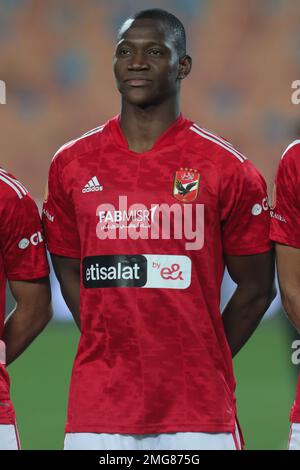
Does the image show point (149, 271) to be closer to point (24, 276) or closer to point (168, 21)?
point (24, 276)

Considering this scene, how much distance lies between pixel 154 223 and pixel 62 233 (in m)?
0.37

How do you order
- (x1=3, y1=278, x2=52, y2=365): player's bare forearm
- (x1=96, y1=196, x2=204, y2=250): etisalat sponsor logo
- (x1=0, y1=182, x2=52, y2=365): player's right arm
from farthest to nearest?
(x1=3, y1=278, x2=52, y2=365): player's bare forearm < (x1=0, y1=182, x2=52, y2=365): player's right arm < (x1=96, y1=196, x2=204, y2=250): etisalat sponsor logo

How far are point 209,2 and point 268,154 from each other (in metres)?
1.64

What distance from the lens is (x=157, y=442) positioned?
10.5ft

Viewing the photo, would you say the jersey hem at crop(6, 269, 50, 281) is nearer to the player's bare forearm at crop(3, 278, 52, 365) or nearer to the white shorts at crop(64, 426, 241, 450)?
the player's bare forearm at crop(3, 278, 52, 365)

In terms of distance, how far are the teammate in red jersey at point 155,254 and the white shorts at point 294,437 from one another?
17 cm

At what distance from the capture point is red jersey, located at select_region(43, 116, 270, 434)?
126 inches

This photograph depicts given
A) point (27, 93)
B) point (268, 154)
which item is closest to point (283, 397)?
point (268, 154)

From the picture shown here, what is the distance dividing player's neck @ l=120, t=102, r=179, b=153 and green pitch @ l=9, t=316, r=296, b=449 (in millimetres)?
2591

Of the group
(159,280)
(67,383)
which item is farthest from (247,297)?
(67,383)

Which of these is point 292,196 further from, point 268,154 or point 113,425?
point 268,154

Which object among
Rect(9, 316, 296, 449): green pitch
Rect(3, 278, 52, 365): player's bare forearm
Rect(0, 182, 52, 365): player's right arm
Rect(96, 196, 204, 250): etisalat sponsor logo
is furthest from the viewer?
Rect(9, 316, 296, 449): green pitch

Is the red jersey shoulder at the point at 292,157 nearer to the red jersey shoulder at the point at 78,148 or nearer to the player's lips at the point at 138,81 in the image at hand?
the player's lips at the point at 138,81

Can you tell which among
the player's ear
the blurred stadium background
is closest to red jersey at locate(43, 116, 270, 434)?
the player's ear
